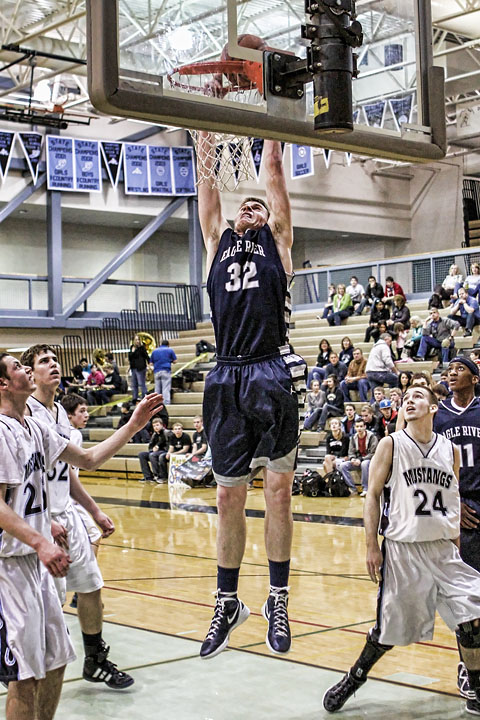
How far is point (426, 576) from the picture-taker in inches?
193

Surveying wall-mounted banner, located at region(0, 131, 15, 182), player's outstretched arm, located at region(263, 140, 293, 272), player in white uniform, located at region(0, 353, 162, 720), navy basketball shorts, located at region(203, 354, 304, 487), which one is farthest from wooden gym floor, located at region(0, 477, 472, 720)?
wall-mounted banner, located at region(0, 131, 15, 182)

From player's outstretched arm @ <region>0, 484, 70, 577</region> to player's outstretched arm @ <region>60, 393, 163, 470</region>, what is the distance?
808 millimetres

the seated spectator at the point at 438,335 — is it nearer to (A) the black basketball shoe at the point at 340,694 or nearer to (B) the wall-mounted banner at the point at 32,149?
(B) the wall-mounted banner at the point at 32,149

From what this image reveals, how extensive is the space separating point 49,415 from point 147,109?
2161mm

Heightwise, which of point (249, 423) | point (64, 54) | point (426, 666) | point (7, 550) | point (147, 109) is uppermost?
point (64, 54)

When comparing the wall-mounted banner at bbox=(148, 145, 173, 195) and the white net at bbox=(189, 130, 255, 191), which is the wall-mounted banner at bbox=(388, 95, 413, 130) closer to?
the white net at bbox=(189, 130, 255, 191)

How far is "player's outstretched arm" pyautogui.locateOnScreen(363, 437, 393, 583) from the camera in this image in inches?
190

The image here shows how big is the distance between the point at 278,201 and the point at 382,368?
12239mm

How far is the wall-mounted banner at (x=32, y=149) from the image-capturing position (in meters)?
23.1

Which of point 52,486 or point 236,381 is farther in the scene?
point 52,486

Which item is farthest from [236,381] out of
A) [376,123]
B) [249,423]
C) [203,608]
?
[203,608]

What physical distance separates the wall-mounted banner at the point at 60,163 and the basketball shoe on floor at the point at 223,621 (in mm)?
20234

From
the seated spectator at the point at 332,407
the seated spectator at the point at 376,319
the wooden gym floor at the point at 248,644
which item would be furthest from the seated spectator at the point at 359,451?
the seated spectator at the point at 376,319

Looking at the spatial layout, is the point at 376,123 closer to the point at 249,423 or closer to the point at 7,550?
the point at 249,423
